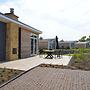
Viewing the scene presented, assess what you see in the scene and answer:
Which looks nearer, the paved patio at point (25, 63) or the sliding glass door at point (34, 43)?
the paved patio at point (25, 63)

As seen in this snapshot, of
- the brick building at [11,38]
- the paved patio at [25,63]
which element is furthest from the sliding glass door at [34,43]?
the paved patio at [25,63]

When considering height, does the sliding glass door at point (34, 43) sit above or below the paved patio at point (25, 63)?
above

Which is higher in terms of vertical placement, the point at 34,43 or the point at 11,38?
the point at 11,38

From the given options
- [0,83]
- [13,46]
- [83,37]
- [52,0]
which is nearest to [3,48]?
[13,46]

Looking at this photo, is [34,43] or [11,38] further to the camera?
[34,43]

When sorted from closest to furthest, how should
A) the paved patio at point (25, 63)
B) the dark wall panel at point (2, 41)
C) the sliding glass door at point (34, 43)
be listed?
1. the paved patio at point (25, 63)
2. the dark wall panel at point (2, 41)
3. the sliding glass door at point (34, 43)

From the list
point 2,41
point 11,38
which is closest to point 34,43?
point 11,38

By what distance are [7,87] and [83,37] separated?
89671 mm

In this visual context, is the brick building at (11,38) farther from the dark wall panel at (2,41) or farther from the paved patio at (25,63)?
the paved patio at (25,63)

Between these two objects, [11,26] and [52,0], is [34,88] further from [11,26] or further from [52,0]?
[11,26]

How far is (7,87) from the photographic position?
6.77m

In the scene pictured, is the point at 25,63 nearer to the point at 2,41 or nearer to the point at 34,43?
the point at 2,41

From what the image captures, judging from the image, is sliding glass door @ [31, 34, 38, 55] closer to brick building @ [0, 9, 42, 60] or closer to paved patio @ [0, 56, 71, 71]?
brick building @ [0, 9, 42, 60]

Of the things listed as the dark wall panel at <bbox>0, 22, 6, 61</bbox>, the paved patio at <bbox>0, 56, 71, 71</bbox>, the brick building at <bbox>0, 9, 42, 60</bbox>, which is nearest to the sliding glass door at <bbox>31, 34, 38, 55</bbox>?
the brick building at <bbox>0, 9, 42, 60</bbox>
